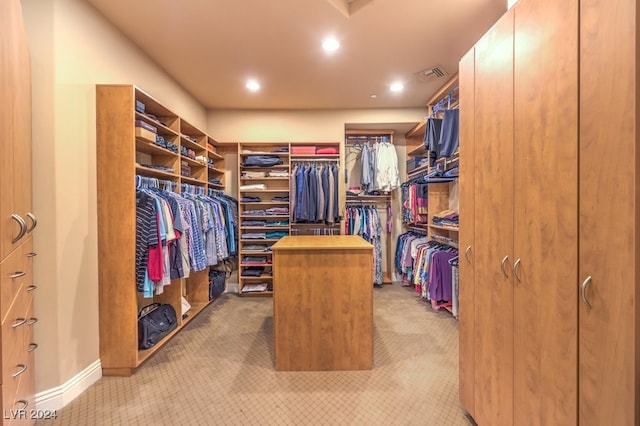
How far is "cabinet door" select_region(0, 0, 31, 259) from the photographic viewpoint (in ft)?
3.53

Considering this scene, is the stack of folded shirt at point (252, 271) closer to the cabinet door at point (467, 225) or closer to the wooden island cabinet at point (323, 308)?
the wooden island cabinet at point (323, 308)

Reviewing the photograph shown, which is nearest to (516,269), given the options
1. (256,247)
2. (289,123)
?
(256,247)

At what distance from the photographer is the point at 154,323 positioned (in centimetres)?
236

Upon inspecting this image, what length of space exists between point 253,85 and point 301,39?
3.61ft

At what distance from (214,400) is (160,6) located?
2.80 m

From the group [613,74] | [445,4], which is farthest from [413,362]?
[445,4]

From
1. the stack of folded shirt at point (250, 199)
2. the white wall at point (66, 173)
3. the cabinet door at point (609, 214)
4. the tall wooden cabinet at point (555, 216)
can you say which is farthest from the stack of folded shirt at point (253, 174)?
the cabinet door at point (609, 214)

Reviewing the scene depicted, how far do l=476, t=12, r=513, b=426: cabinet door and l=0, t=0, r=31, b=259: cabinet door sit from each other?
2131 mm

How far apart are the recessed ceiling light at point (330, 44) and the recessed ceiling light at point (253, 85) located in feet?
3.51

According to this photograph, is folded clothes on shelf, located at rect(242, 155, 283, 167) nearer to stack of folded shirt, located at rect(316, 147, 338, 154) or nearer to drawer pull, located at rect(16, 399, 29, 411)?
stack of folded shirt, located at rect(316, 147, 338, 154)

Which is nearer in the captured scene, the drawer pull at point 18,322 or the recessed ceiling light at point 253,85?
the drawer pull at point 18,322

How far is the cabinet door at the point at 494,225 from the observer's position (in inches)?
46.9

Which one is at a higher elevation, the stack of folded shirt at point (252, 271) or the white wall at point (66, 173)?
the white wall at point (66, 173)

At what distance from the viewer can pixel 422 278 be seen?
3.37 meters
